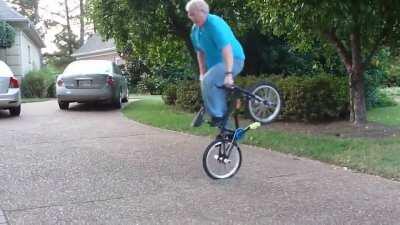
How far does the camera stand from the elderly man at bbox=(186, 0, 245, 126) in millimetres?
6379

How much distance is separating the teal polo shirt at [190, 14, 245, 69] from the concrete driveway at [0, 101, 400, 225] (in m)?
Answer: 1.39

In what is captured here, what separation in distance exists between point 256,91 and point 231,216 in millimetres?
2097

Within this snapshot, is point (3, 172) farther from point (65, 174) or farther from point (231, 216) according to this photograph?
point (231, 216)

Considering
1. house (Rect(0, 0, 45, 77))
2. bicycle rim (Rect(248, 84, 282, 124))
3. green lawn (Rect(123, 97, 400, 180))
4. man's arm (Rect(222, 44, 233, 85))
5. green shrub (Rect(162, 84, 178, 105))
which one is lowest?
green lawn (Rect(123, 97, 400, 180))

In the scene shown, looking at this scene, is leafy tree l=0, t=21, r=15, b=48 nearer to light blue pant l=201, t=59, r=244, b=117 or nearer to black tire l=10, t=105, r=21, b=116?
black tire l=10, t=105, r=21, b=116

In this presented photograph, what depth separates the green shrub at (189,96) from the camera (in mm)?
14305

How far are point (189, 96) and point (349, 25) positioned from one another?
19.3ft

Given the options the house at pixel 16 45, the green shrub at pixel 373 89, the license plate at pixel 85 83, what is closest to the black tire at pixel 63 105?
the license plate at pixel 85 83

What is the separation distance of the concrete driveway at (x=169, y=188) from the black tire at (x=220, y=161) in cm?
13

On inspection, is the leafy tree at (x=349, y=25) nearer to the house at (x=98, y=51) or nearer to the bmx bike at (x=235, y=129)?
the bmx bike at (x=235, y=129)

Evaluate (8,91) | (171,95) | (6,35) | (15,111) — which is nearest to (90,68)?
(171,95)

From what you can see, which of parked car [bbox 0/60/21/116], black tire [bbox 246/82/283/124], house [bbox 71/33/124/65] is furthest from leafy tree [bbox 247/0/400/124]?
house [bbox 71/33/124/65]

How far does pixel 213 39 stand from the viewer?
255 inches

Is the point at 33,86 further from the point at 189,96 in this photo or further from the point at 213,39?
the point at 213,39
